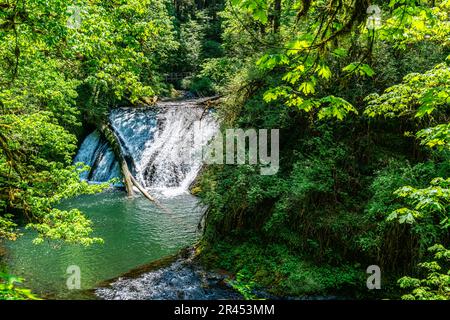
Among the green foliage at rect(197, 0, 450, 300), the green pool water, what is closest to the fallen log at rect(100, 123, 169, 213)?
the green pool water

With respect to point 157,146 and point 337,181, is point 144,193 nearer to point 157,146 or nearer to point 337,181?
point 157,146

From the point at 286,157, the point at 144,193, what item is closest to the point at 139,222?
the point at 144,193

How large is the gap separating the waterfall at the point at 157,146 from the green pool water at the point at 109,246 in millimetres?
2565

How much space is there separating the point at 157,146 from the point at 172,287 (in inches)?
433

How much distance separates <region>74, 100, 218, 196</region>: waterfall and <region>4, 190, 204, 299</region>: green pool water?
2565mm

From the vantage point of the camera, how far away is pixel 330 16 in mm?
2879

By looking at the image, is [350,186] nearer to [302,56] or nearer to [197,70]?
[302,56]

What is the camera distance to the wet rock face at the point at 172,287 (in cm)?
711

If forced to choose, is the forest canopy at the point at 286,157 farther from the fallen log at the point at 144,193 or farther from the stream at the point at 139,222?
the fallen log at the point at 144,193
